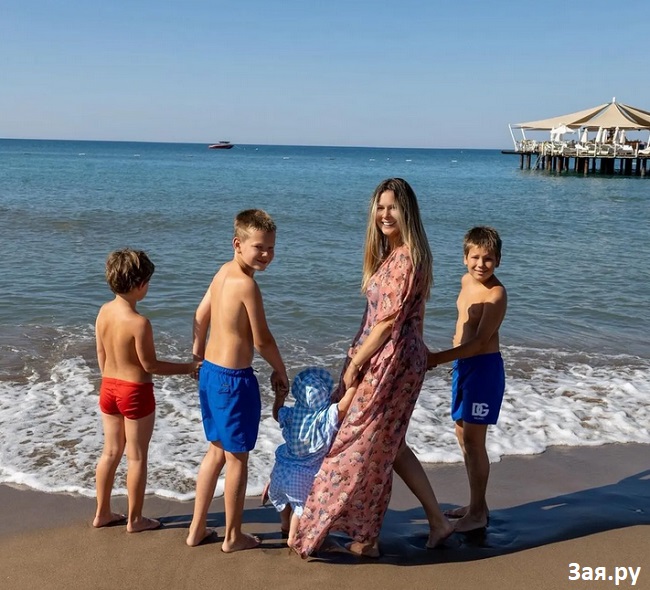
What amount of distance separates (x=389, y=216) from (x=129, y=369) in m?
1.48

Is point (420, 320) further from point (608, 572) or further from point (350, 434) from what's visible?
point (608, 572)

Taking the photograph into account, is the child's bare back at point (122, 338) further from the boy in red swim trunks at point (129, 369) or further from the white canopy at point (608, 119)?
the white canopy at point (608, 119)

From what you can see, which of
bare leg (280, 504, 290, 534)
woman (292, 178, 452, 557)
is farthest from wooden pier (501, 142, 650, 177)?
bare leg (280, 504, 290, 534)

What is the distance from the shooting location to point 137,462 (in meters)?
3.59

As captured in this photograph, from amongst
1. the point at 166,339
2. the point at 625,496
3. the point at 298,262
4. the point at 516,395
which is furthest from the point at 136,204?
the point at 625,496

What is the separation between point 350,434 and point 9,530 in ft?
6.38

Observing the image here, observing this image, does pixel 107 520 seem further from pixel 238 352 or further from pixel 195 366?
pixel 238 352

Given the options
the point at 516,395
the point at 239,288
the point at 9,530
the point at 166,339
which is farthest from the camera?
the point at 166,339

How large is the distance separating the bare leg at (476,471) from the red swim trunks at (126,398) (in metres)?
1.69

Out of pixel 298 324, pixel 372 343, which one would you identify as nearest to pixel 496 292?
pixel 372 343

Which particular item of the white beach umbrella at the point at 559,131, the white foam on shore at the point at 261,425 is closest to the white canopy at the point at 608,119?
the white beach umbrella at the point at 559,131

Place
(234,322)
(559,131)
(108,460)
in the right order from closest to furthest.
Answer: (234,322) → (108,460) → (559,131)

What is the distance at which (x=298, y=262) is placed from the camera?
13.2 m

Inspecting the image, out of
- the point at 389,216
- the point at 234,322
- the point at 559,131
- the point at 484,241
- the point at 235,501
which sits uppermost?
the point at 559,131
